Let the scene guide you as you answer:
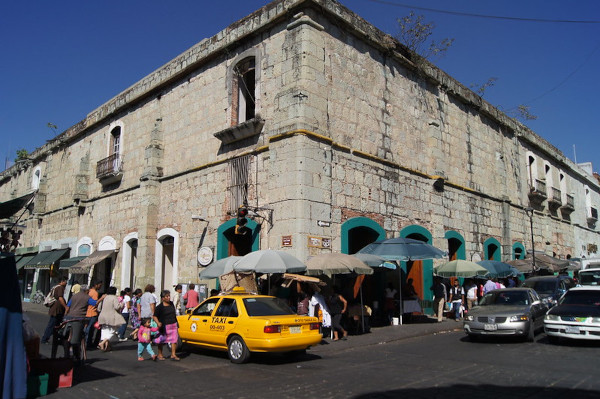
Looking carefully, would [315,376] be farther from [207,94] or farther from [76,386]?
[207,94]

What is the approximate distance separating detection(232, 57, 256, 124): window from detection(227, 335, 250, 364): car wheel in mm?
8707

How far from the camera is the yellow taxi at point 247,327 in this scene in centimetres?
966

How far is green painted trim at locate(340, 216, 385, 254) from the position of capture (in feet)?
49.9

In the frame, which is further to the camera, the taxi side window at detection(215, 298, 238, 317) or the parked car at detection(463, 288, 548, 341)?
the parked car at detection(463, 288, 548, 341)

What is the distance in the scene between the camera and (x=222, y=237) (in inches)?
639

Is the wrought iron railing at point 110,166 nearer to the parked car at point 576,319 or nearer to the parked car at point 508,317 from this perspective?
the parked car at point 508,317

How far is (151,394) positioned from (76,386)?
Result: 4.98 feet

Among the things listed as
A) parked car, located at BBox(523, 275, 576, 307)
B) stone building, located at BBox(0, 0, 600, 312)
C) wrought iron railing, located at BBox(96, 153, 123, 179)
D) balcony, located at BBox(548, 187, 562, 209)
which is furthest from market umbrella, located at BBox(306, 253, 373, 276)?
balcony, located at BBox(548, 187, 562, 209)

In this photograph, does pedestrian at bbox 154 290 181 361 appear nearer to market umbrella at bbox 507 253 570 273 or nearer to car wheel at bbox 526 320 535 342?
car wheel at bbox 526 320 535 342

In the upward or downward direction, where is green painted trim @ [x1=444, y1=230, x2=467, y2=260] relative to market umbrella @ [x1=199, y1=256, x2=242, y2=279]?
upward

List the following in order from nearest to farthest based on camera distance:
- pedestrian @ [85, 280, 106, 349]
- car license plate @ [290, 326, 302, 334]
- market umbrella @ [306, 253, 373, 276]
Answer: car license plate @ [290, 326, 302, 334] < pedestrian @ [85, 280, 106, 349] < market umbrella @ [306, 253, 373, 276]

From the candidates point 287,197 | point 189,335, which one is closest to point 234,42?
point 287,197

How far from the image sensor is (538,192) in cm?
2828

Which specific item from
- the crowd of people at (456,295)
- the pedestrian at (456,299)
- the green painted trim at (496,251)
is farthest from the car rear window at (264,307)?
the green painted trim at (496,251)
